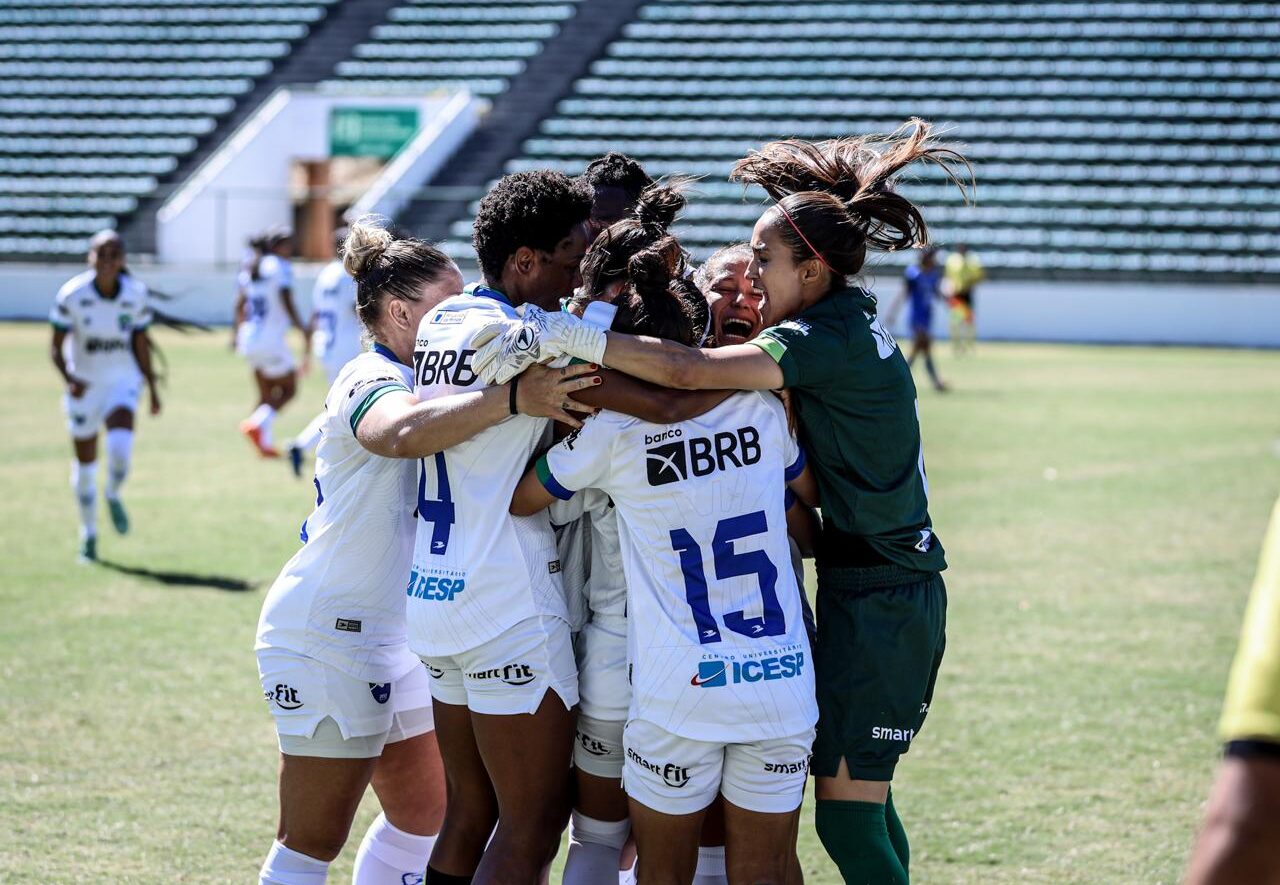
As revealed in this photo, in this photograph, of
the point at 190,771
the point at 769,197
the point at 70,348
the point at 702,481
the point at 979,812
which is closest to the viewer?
the point at 702,481

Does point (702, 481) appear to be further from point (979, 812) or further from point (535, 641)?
point (979, 812)

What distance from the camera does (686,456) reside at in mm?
2971

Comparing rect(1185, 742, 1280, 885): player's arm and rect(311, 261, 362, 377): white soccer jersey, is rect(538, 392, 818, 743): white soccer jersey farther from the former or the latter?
rect(311, 261, 362, 377): white soccer jersey

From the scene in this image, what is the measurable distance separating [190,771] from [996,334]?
2424 cm

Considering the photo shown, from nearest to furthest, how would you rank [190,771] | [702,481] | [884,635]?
[702,481] → [884,635] → [190,771]

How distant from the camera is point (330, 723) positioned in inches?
131

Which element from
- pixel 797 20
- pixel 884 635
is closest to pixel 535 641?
pixel 884 635

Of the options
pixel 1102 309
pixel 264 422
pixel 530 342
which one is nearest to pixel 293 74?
pixel 1102 309

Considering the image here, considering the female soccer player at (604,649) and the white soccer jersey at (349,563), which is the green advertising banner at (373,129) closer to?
the white soccer jersey at (349,563)

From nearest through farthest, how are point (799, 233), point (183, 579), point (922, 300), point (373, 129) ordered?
point (799, 233) < point (183, 579) < point (922, 300) < point (373, 129)

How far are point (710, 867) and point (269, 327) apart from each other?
1135 cm

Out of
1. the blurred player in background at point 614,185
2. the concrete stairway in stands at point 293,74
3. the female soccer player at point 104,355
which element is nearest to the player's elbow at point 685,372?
the blurred player in background at point 614,185

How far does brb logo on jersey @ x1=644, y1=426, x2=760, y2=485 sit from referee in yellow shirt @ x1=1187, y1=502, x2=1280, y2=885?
1.54m

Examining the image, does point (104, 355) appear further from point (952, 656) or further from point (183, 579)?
point (952, 656)
